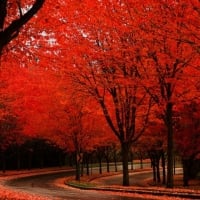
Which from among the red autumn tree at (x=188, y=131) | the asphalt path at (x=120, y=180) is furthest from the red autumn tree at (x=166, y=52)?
the asphalt path at (x=120, y=180)

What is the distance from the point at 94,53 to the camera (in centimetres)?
2180

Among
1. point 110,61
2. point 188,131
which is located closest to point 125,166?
point 188,131

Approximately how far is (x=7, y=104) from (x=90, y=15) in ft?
71.7

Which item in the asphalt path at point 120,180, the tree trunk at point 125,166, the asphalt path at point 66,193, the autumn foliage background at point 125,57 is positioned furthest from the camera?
the asphalt path at point 120,180

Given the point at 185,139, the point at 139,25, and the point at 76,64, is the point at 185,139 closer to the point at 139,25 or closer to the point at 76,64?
the point at 76,64

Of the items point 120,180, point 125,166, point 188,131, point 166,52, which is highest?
point 166,52

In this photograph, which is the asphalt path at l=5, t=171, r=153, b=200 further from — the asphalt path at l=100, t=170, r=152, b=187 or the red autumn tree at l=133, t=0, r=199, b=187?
the asphalt path at l=100, t=170, r=152, b=187

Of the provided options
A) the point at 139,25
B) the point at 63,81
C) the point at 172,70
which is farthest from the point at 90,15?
the point at 63,81

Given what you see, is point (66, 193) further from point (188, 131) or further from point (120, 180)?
point (120, 180)

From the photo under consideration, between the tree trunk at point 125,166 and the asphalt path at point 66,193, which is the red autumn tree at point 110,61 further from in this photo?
the asphalt path at point 66,193

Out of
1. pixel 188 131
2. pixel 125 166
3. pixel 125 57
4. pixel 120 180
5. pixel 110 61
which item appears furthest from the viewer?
pixel 120 180

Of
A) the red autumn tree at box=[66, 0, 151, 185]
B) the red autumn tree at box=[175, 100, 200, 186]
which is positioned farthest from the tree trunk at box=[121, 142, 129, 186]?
the red autumn tree at box=[175, 100, 200, 186]

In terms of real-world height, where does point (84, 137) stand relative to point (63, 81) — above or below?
below

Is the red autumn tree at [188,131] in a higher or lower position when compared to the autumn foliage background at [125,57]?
lower
